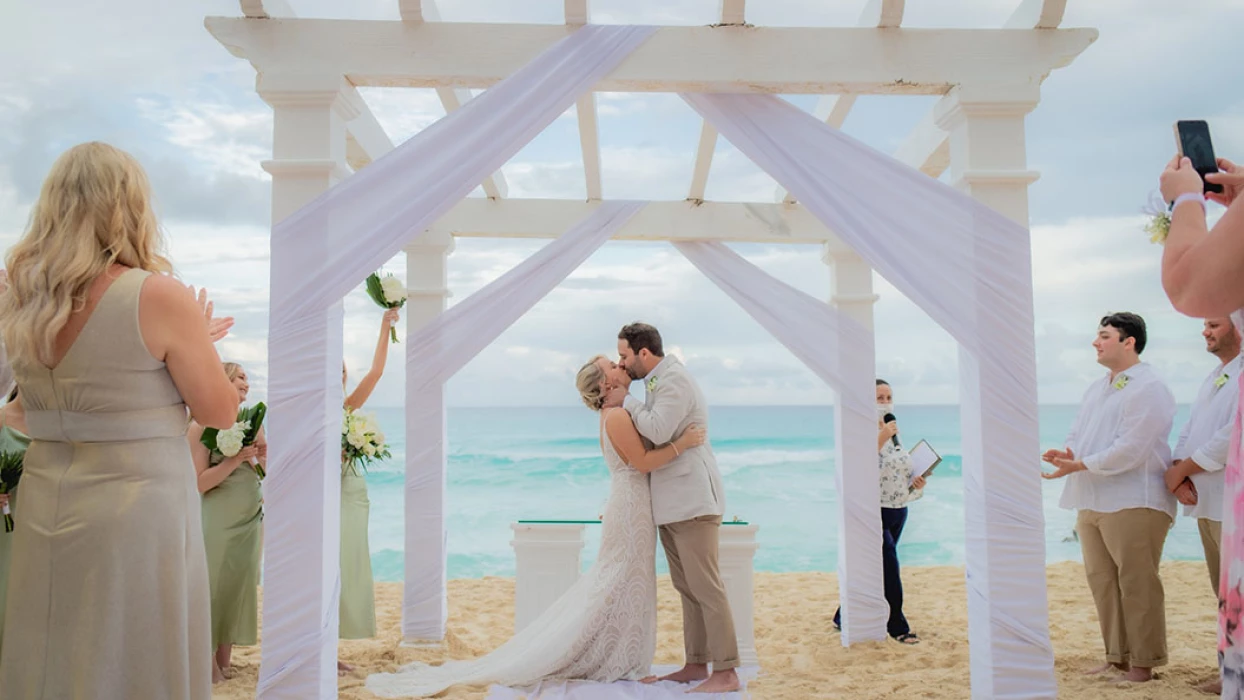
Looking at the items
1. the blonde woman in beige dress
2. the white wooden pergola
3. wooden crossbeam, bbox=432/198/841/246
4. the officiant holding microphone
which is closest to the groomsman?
the white wooden pergola

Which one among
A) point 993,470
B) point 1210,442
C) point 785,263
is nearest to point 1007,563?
point 993,470

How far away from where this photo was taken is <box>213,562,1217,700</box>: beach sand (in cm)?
455

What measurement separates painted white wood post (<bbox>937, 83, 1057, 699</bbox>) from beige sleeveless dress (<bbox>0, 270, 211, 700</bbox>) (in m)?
3.01

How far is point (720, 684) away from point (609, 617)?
66 cm

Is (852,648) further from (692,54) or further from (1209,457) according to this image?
(692,54)

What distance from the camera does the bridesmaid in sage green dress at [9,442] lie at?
261cm

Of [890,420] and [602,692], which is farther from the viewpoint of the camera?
[890,420]

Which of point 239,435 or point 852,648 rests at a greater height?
point 239,435

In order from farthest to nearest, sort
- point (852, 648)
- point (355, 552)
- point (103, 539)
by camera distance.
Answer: point (852, 648)
point (355, 552)
point (103, 539)

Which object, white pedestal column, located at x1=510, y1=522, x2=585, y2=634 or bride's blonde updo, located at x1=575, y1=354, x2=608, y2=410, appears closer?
bride's blonde updo, located at x1=575, y1=354, x2=608, y2=410

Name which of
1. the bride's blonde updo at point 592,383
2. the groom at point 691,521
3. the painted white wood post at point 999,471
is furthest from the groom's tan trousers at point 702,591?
the painted white wood post at point 999,471

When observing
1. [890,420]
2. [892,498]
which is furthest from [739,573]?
[890,420]

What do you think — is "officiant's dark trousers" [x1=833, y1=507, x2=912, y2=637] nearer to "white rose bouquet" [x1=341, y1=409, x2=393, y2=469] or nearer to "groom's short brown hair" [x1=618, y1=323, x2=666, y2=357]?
"groom's short brown hair" [x1=618, y1=323, x2=666, y2=357]

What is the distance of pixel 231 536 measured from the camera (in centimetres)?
467
